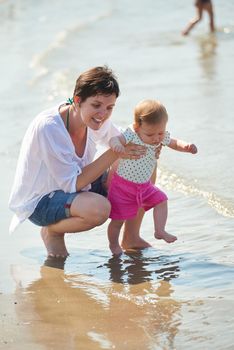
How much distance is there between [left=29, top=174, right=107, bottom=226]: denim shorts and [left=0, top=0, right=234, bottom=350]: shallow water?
225 millimetres

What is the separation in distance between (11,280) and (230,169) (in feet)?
7.53

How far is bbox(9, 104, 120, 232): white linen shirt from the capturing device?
4.93 meters

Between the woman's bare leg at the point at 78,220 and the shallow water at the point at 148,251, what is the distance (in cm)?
9

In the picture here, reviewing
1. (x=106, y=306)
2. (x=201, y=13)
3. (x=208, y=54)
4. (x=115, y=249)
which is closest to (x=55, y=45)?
(x=201, y=13)

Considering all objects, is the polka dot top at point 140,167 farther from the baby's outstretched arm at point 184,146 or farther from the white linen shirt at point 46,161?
the white linen shirt at point 46,161

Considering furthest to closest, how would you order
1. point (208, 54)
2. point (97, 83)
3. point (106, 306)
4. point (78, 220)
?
point (208, 54) < point (78, 220) < point (97, 83) < point (106, 306)

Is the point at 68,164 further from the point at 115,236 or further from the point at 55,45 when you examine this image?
the point at 55,45

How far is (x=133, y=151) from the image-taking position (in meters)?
4.93

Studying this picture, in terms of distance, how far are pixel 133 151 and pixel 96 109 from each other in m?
0.31

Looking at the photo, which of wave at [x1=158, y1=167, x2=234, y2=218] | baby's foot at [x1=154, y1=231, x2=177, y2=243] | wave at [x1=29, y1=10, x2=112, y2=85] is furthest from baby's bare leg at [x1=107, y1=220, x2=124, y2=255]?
wave at [x1=29, y1=10, x2=112, y2=85]

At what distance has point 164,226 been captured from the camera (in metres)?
5.05

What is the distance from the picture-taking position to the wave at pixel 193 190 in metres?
5.62

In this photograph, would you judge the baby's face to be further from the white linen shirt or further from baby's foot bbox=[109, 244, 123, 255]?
baby's foot bbox=[109, 244, 123, 255]

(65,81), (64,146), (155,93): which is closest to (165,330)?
(64,146)
